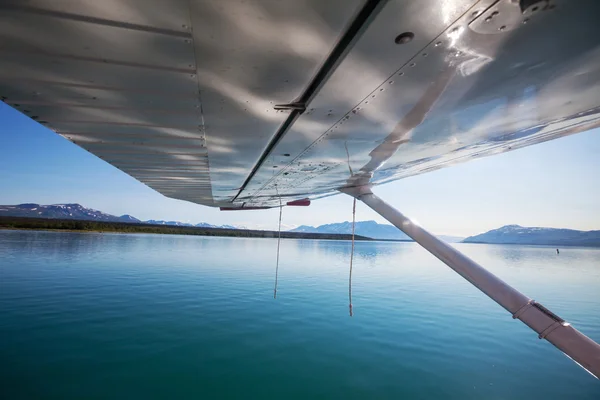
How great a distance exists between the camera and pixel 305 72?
216 cm

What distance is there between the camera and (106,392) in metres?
4.28

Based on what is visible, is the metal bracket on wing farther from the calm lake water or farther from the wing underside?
the calm lake water

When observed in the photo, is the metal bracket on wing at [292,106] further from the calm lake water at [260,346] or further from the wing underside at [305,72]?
the calm lake water at [260,346]

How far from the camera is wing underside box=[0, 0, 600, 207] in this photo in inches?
61.1

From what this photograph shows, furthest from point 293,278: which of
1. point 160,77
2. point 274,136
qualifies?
point 160,77

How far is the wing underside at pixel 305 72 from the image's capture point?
1.55m

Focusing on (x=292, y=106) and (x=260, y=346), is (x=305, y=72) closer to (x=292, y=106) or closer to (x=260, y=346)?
(x=292, y=106)

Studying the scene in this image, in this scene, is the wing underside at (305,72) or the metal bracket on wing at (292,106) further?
the metal bracket on wing at (292,106)

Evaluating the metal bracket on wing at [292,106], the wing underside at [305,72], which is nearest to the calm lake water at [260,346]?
the wing underside at [305,72]

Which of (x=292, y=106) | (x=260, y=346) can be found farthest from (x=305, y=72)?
(x=260, y=346)

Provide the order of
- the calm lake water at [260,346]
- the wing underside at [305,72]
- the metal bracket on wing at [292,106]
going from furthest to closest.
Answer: the calm lake water at [260,346]
the metal bracket on wing at [292,106]
the wing underside at [305,72]

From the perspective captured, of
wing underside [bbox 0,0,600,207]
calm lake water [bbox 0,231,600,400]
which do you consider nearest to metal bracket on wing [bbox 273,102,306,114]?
wing underside [bbox 0,0,600,207]

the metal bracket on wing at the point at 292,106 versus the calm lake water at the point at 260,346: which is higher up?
the metal bracket on wing at the point at 292,106

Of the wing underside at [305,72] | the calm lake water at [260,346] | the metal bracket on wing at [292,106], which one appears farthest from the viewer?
the calm lake water at [260,346]
